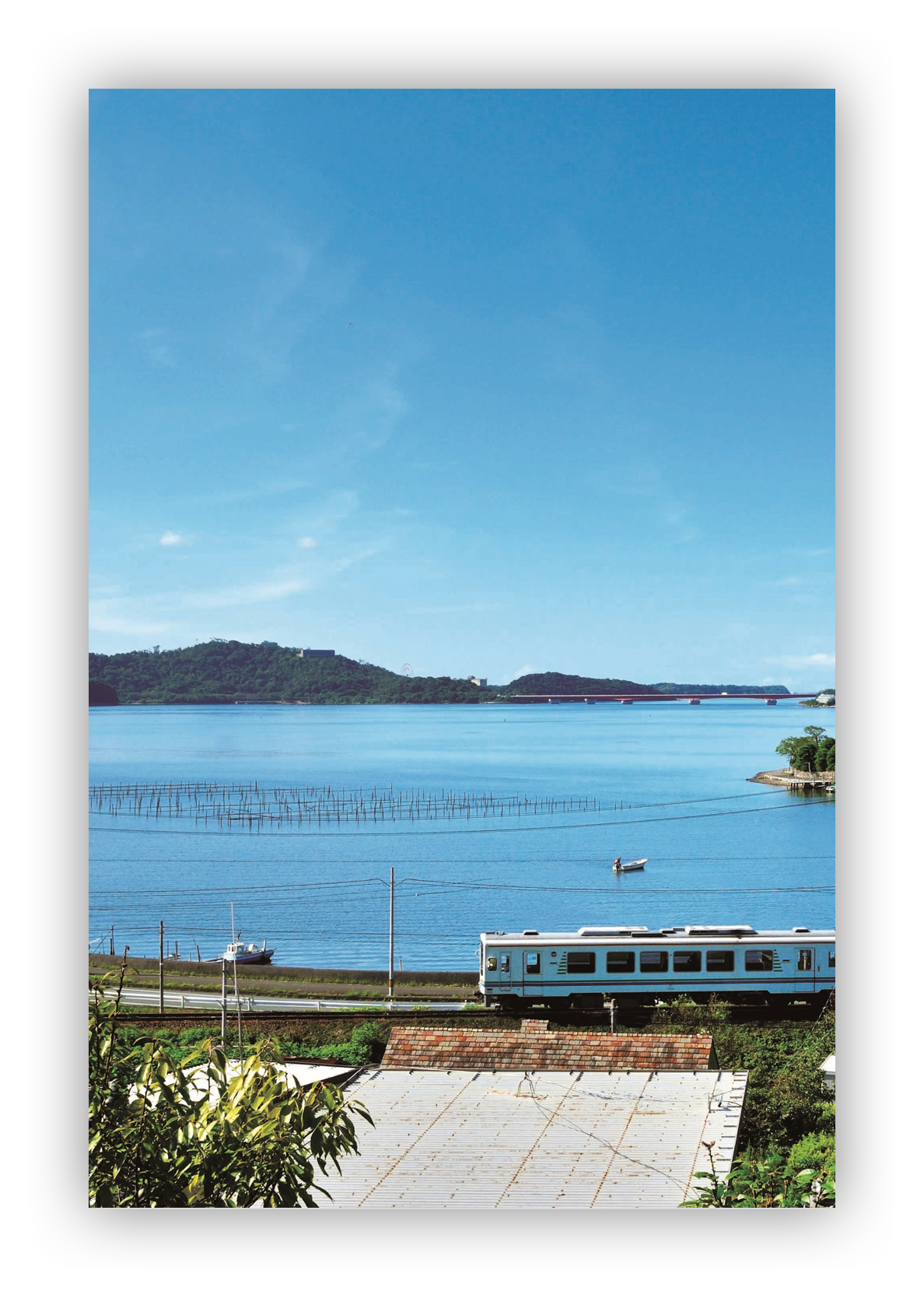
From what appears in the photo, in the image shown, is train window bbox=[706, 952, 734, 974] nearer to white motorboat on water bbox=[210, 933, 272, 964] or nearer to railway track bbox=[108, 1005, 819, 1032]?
railway track bbox=[108, 1005, 819, 1032]

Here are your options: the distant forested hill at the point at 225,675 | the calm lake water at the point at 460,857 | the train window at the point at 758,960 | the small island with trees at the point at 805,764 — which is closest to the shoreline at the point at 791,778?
the small island with trees at the point at 805,764

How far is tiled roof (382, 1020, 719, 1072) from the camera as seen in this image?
29.2ft

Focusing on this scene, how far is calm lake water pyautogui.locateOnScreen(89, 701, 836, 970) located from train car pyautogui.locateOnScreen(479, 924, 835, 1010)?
2893 mm

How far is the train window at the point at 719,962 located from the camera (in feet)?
39.0

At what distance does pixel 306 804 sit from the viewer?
43.0m

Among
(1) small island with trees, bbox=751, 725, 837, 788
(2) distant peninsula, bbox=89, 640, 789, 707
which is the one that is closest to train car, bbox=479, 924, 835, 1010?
(1) small island with trees, bbox=751, 725, 837, 788

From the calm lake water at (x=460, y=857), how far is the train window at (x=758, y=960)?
3.02 m

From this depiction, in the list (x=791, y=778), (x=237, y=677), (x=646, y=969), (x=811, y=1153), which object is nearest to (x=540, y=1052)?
(x=811, y=1153)

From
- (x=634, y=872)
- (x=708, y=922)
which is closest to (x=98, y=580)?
(x=634, y=872)

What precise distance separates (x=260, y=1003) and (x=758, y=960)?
8.09m

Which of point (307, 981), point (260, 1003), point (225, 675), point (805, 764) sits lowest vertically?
point (307, 981)

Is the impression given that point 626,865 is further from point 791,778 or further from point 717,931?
point 717,931
